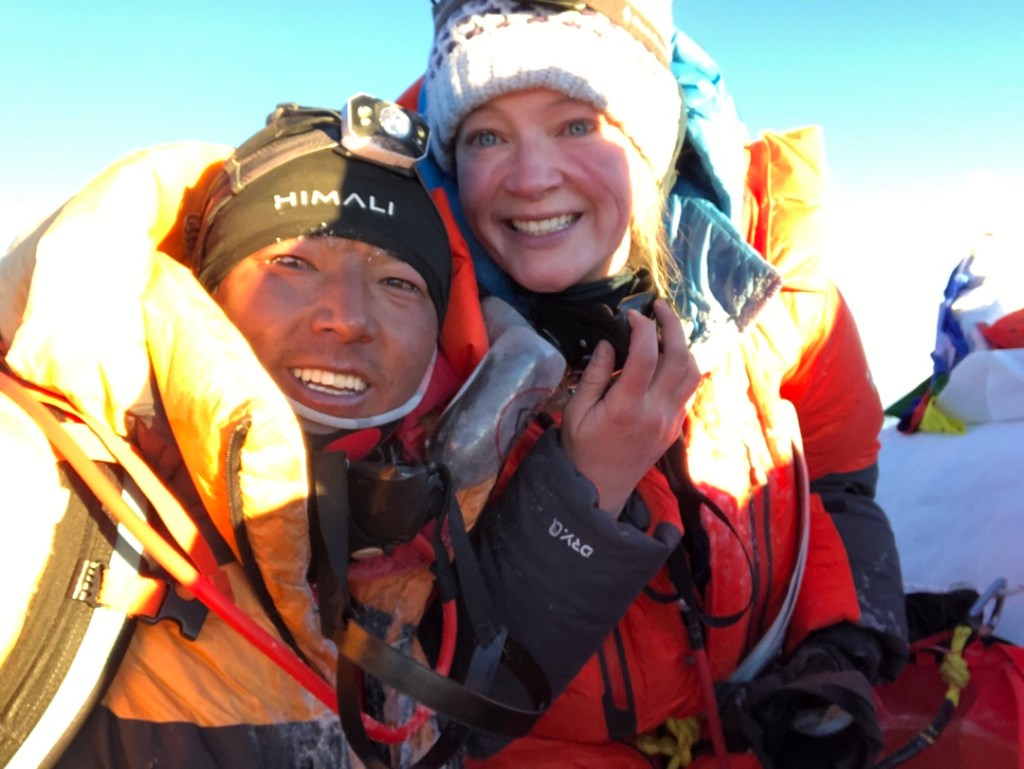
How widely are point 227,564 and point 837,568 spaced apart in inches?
51.3

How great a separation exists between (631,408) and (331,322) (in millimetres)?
551

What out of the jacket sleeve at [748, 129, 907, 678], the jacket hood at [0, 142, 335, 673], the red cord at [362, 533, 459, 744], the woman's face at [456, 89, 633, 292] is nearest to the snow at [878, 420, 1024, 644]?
the jacket sleeve at [748, 129, 907, 678]

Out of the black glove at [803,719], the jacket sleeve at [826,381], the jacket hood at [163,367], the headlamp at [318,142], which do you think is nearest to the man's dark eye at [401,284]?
the headlamp at [318,142]

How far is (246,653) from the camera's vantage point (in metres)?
1.22

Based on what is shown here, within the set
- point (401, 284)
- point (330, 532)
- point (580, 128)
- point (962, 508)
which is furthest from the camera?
point (962, 508)

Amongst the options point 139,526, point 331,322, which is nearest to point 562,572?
point 331,322

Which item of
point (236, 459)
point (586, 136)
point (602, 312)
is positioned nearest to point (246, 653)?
point (236, 459)

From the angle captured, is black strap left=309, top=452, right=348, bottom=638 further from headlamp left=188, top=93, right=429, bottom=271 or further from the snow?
the snow

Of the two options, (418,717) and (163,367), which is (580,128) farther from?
(418,717)

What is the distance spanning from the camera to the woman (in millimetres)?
1676

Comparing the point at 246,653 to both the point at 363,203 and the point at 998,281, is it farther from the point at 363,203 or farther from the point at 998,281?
the point at 998,281

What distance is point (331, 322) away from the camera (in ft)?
4.56

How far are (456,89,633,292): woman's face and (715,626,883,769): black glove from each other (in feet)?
2.97

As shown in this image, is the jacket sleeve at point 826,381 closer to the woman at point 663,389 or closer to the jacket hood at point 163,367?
the woman at point 663,389
